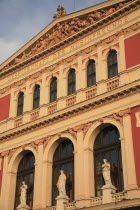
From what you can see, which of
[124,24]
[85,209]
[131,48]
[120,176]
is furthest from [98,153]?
[124,24]

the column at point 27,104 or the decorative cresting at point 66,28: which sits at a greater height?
the decorative cresting at point 66,28

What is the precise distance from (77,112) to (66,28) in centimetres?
670

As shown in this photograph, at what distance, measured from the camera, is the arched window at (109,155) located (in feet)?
61.1

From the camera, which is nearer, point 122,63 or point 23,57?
point 122,63

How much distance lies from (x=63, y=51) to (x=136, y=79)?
6792 mm

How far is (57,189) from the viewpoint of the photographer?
21.0 meters

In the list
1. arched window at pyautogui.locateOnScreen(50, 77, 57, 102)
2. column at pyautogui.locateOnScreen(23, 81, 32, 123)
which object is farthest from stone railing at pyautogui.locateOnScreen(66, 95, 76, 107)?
column at pyautogui.locateOnScreen(23, 81, 32, 123)

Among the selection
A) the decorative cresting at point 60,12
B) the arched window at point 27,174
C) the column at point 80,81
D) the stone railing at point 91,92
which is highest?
the decorative cresting at point 60,12

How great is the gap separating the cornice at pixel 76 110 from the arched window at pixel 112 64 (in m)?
1.86

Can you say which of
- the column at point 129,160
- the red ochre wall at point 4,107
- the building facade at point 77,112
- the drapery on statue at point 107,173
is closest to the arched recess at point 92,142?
the building facade at point 77,112

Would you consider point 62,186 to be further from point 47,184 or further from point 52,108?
point 52,108

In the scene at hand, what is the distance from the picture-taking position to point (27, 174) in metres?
23.0

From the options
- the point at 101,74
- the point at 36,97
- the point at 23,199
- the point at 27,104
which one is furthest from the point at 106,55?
the point at 23,199

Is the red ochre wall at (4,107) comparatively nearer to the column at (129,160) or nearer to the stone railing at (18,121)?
the stone railing at (18,121)
